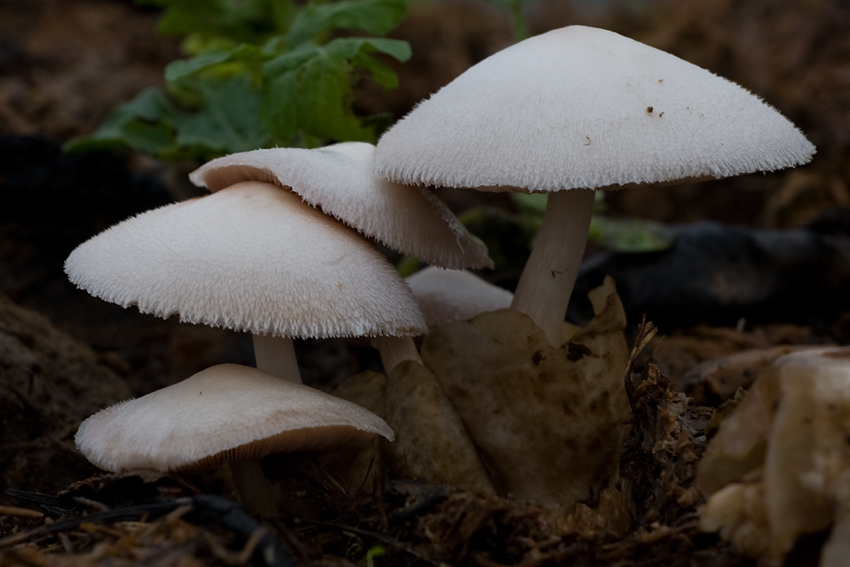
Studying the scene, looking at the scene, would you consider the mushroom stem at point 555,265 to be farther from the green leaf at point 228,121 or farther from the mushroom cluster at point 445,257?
the green leaf at point 228,121

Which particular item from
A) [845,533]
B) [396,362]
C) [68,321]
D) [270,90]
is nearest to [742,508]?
[845,533]

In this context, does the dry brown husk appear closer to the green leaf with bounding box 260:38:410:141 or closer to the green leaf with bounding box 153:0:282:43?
the green leaf with bounding box 260:38:410:141

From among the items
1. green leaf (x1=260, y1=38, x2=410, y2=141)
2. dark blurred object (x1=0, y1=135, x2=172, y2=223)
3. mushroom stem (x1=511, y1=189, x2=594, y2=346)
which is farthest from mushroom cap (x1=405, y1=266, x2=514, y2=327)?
dark blurred object (x1=0, y1=135, x2=172, y2=223)

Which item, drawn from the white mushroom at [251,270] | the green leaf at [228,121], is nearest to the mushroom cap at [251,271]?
the white mushroom at [251,270]

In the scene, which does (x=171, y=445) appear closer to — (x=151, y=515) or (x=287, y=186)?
(x=151, y=515)

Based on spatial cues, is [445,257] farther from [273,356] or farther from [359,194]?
[273,356]

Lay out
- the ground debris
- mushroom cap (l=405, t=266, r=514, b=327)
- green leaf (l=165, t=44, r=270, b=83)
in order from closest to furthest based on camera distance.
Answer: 1. the ground debris
2. mushroom cap (l=405, t=266, r=514, b=327)
3. green leaf (l=165, t=44, r=270, b=83)

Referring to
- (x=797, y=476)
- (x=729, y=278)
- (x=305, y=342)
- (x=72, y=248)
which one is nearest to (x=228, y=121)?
(x=72, y=248)
